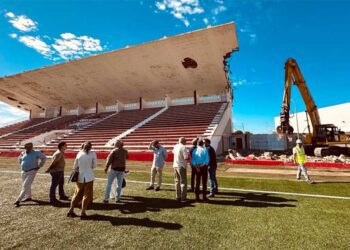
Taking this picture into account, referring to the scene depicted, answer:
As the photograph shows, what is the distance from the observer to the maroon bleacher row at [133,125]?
21.7m

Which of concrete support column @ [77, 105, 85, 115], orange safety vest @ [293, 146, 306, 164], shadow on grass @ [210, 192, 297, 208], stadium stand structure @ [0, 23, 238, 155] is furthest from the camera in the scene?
concrete support column @ [77, 105, 85, 115]

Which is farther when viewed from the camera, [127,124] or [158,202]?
[127,124]

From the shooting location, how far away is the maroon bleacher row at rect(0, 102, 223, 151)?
71.2 ft

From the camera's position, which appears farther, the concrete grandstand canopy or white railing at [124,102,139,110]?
white railing at [124,102,139,110]

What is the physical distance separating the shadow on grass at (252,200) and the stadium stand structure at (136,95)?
1176 centimetres

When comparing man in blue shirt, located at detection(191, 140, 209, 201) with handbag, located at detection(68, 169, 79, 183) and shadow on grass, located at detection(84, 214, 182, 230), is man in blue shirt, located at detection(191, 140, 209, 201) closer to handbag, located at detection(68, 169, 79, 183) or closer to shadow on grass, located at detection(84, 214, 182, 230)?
shadow on grass, located at detection(84, 214, 182, 230)

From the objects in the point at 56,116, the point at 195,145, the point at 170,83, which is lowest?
the point at 195,145

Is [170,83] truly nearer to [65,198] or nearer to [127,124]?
[127,124]

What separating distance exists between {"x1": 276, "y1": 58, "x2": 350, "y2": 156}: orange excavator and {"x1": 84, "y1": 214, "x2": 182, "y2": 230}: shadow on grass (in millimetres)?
17794

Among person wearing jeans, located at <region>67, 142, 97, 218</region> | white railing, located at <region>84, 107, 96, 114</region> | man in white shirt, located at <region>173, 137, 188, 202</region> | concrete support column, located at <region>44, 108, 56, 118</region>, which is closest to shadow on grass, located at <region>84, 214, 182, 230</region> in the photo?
person wearing jeans, located at <region>67, 142, 97, 218</region>

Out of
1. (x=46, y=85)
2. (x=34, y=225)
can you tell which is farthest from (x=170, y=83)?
(x=34, y=225)

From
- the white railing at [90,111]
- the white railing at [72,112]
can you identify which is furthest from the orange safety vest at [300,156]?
the white railing at [72,112]

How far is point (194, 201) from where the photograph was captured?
6.44 m

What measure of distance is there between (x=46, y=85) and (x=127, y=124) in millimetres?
15784
